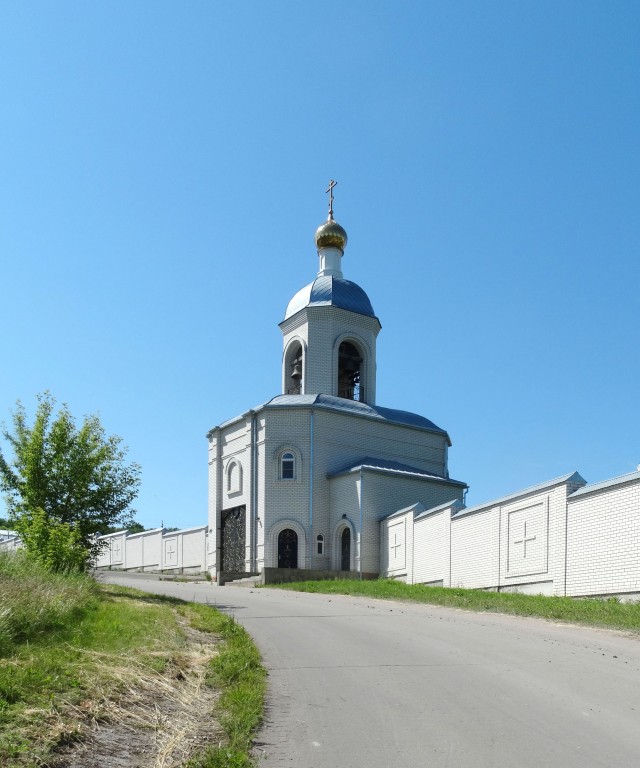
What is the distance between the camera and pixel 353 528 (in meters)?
30.5

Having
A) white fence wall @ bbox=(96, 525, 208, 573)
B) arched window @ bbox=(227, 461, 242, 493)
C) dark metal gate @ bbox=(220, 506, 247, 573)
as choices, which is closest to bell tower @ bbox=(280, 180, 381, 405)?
arched window @ bbox=(227, 461, 242, 493)

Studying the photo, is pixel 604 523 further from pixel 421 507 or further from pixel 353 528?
pixel 353 528

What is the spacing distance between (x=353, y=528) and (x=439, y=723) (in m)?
24.8

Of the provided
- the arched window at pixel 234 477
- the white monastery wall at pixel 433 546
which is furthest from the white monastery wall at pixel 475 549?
the arched window at pixel 234 477

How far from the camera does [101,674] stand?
22.2ft

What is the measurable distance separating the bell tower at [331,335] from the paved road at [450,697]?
73.7 feet

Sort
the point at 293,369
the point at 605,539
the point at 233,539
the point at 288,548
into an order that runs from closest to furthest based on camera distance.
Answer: the point at 605,539 < the point at 288,548 < the point at 233,539 < the point at 293,369

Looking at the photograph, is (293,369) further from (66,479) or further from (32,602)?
(32,602)

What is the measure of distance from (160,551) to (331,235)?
18.5 meters

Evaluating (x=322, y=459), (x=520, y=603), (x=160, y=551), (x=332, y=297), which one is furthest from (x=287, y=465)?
(x=520, y=603)

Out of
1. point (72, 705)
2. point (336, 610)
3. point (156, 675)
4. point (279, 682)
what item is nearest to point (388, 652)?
point (279, 682)

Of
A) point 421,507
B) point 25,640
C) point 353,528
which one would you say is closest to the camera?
point 25,640

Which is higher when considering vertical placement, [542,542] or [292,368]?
[292,368]

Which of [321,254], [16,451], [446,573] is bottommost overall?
[446,573]
